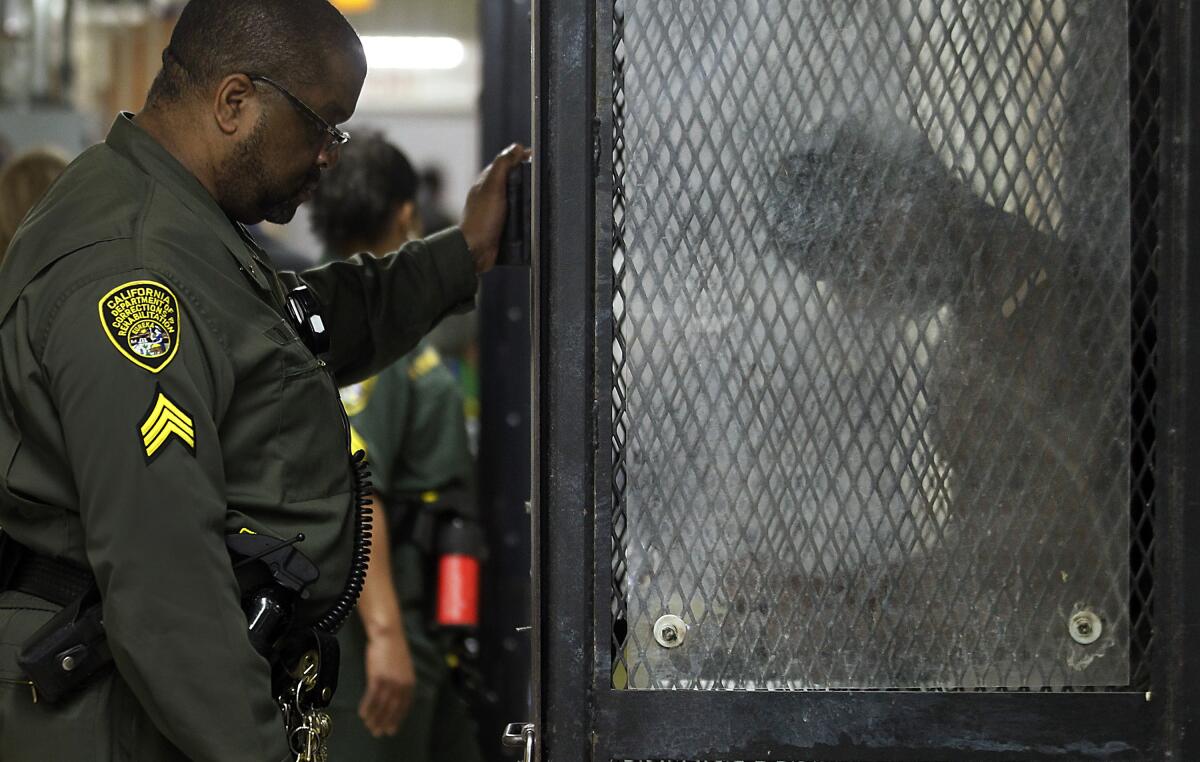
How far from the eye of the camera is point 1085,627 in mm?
1657

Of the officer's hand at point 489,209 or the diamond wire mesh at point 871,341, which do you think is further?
the officer's hand at point 489,209

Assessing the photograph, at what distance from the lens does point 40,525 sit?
1.69 meters

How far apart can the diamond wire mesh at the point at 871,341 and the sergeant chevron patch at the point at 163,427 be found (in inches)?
19.2

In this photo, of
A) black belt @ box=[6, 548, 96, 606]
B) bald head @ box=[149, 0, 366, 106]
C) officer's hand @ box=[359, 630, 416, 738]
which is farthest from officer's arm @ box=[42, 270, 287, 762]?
officer's hand @ box=[359, 630, 416, 738]

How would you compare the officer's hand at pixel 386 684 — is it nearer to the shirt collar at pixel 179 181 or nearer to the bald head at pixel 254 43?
the shirt collar at pixel 179 181

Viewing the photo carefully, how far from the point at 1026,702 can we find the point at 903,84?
29.0 inches

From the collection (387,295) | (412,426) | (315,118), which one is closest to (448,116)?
(412,426)

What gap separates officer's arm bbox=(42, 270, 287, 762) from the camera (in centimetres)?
156

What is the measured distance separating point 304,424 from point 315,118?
41 centimetres

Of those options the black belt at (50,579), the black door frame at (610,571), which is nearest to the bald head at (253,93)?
the black door frame at (610,571)

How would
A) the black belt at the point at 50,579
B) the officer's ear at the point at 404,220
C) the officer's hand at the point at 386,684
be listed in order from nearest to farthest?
the black belt at the point at 50,579 < the officer's hand at the point at 386,684 < the officer's ear at the point at 404,220

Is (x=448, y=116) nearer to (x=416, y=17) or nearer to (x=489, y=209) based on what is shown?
(x=416, y=17)

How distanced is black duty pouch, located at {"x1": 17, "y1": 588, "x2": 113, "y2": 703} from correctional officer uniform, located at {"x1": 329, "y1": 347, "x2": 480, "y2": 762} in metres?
1.33

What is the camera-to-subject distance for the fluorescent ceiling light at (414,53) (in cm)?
1184
